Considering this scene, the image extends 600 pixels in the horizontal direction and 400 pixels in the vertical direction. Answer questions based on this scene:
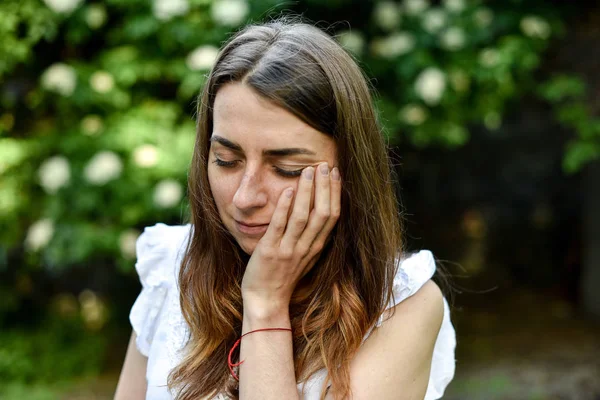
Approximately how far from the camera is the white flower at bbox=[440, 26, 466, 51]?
423cm

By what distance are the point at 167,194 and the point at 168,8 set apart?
110 cm

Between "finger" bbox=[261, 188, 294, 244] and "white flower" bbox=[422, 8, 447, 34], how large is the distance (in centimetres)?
295

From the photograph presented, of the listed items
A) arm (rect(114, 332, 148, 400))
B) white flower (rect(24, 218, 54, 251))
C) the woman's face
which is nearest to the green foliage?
white flower (rect(24, 218, 54, 251))

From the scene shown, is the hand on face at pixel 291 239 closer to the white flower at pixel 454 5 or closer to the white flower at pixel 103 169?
the white flower at pixel 103 169

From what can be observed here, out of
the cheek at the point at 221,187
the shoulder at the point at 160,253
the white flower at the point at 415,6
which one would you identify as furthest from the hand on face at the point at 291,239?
the white flower at the point at 415,6

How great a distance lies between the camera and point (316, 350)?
175cm

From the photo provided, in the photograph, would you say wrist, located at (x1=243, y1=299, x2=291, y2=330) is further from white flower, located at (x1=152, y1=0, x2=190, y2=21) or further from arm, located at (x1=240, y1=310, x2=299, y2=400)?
white flower, located at (x1=152, y1=0, x2=190, y2=21)

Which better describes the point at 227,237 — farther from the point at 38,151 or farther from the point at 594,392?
the point at 594,392

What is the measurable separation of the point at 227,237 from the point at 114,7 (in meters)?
2.98

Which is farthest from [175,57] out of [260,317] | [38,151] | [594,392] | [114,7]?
[594,392]

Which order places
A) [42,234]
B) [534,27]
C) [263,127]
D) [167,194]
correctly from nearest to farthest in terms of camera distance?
[263,127], [167,194], [42,234], [534,27]

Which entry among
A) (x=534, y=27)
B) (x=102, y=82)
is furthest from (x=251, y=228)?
(x=534, y=27)

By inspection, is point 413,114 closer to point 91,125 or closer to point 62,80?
point 91,125

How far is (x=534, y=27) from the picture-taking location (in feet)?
14.3
